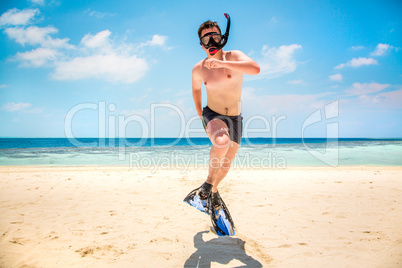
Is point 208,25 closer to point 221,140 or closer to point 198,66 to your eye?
point 198,66

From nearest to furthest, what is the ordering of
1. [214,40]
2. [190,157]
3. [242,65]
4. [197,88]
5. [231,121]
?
[242,65]
[214,40]
[231,121]
[197,88]
[190,157]

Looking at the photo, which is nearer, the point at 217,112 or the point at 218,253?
the point at 218,253

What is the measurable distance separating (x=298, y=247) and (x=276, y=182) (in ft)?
16.0

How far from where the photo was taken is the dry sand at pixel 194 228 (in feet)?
9.57

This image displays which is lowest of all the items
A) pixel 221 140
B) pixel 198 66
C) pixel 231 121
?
pixel 221 140

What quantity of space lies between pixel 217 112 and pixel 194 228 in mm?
1990

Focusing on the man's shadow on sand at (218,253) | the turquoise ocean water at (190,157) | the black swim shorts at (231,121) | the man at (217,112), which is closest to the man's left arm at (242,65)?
the man at (217,112)

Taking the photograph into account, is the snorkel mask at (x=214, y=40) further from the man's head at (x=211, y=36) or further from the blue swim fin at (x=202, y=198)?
the blue swim fin at (x=202, y=198)

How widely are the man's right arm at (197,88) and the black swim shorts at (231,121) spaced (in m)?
0.29

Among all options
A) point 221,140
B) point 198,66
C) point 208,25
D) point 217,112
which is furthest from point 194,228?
point 208,25

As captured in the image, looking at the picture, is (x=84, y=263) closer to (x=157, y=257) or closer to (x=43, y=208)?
(x=157, y=257)

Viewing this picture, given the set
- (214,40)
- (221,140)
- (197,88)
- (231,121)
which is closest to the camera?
(221,140)

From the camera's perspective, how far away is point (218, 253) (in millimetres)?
3125

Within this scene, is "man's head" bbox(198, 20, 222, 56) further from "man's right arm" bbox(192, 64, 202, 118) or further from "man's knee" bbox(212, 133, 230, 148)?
"man's knee" bbox(212, 133, 230, 148)
